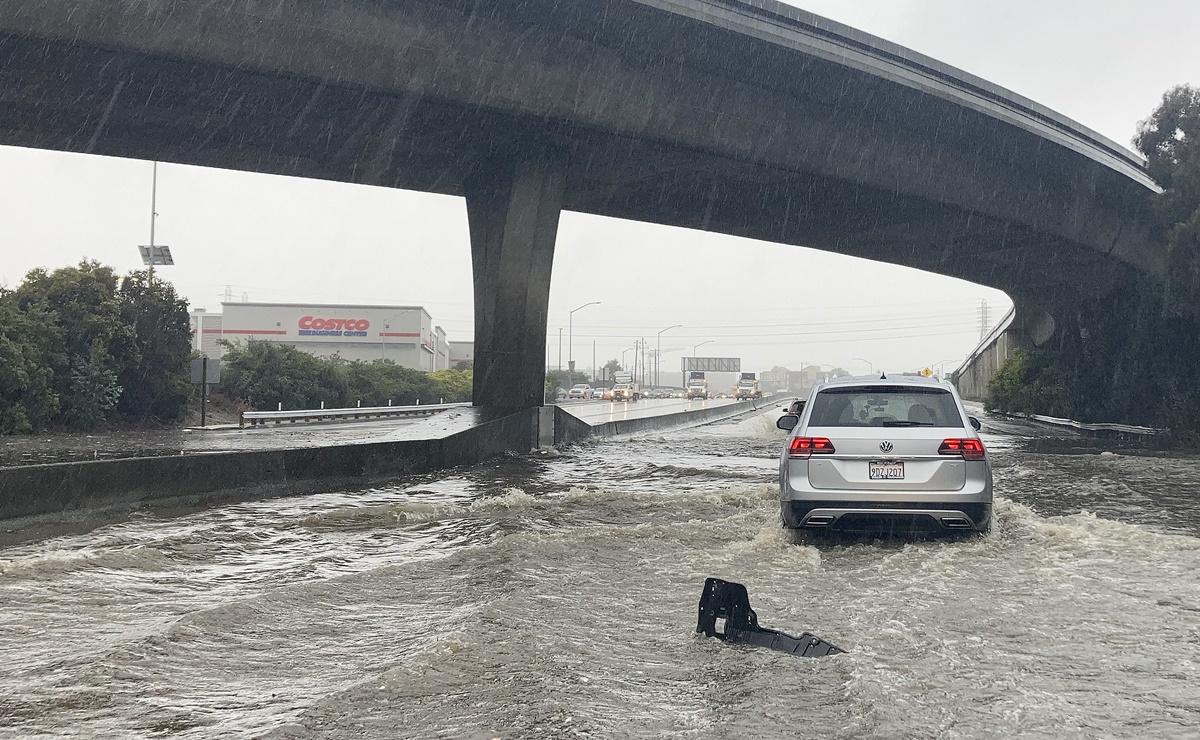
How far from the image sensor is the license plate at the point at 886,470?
916 centimetres

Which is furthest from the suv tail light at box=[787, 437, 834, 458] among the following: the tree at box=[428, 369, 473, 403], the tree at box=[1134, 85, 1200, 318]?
the tree at box=[428, 369, 473, 403]

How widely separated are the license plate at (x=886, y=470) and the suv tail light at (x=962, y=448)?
0.38 m

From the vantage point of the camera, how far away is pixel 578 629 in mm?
6273

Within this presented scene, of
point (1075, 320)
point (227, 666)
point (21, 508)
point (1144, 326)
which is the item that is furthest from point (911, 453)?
point (1075, 320)

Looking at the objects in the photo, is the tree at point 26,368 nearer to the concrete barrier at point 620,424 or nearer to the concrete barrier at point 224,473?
the concrete barrier at point 620,424

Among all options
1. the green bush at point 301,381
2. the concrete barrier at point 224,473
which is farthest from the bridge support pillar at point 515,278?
the green bush at point 301,381

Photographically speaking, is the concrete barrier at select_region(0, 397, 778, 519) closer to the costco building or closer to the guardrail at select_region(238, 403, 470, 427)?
the guardrail at select_region(238, 403, 470, 427)

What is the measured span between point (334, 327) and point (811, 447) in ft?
269

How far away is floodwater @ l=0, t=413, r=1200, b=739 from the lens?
4559 mm

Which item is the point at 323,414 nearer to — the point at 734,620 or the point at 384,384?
the point at 384,384

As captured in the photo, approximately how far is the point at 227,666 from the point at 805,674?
9.87 feet

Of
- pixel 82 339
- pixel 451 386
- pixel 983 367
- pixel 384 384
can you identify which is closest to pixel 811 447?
pixel 82 339

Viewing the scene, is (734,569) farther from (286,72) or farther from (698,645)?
(286,72)

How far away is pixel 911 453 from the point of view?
9.16m
